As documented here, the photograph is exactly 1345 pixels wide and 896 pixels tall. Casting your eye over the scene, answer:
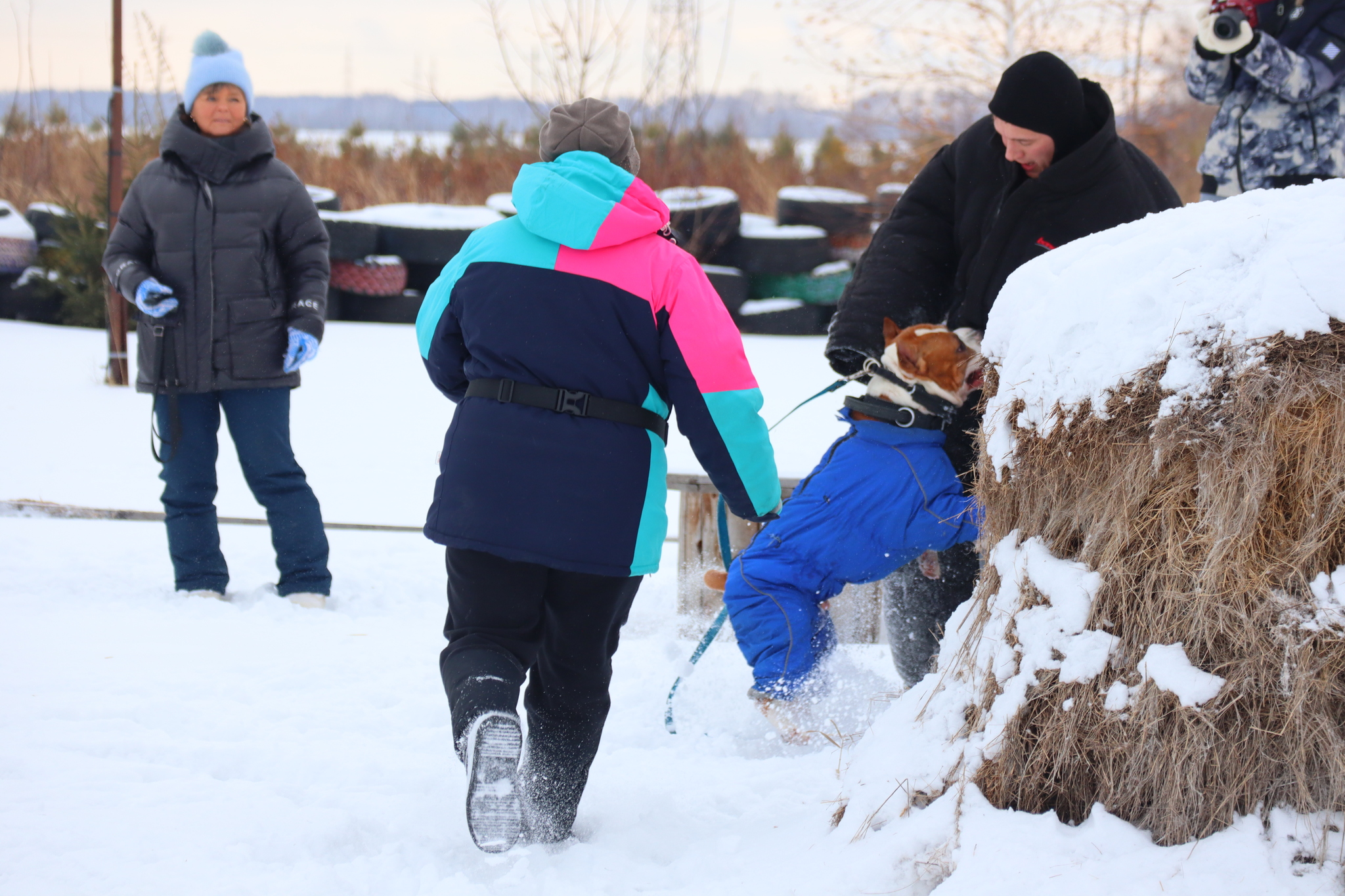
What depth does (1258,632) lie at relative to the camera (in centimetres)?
139

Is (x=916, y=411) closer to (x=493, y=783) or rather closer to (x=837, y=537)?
(x=837, y=537)

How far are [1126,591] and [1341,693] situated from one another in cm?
29

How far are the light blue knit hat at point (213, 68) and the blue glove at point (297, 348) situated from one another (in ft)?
2.75

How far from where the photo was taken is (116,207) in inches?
277

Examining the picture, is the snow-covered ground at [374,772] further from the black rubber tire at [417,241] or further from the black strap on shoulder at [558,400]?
the black rubber tire at [417,241]

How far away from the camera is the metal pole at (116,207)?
7.00 meters

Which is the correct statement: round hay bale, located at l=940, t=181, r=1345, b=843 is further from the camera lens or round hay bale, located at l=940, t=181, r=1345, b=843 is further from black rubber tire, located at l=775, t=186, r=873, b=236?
black rubber tire, located at l=775, t=186, r=873, b=236

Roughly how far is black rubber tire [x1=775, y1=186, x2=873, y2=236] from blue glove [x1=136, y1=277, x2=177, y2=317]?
7860 millimetres

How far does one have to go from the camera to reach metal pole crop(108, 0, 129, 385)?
7.00m

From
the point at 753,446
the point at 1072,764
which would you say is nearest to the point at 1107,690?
the point at 1072,764

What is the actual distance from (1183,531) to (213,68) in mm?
3363

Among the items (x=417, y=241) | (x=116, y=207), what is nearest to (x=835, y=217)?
(x=417, y=241)

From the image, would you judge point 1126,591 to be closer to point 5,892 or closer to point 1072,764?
point 1072,764

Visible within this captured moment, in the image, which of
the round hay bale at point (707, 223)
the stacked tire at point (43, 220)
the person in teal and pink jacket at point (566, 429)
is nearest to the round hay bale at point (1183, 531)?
the person in teal and pink jacket at point (566, 429)
